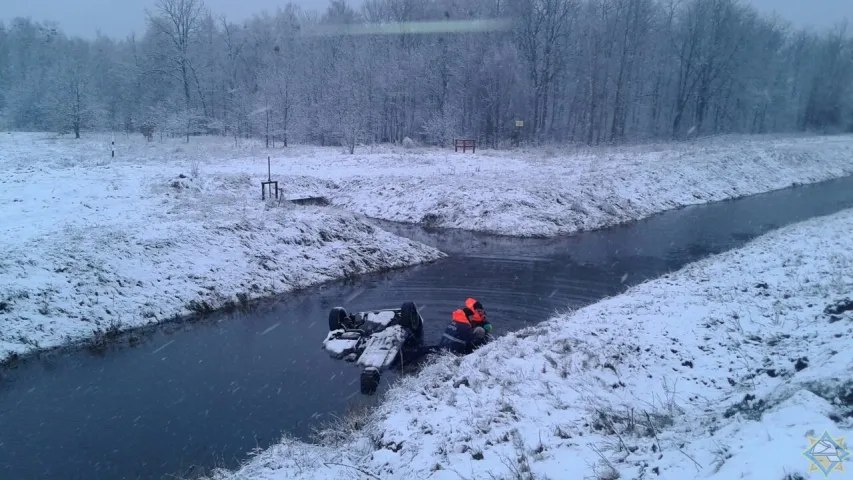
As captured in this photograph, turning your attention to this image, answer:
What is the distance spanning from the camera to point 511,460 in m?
6.09

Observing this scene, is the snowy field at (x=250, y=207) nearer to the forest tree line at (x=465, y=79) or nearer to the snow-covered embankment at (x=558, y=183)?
the snow-covered embankment at (x=558, y=183)

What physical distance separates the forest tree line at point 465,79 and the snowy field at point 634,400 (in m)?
39.4

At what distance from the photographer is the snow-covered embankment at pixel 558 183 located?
2736 centimetres

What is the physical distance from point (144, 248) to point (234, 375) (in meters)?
7.38

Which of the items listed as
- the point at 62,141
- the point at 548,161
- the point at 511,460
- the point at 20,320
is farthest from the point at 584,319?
the point at 62,141

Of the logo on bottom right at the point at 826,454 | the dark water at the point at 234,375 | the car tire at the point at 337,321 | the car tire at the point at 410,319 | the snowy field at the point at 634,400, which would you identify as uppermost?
the logo on bottom right at the point at 826,454

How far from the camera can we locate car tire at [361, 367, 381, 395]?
34.3ft

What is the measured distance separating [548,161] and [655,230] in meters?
14.1

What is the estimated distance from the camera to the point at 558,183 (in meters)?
30.3

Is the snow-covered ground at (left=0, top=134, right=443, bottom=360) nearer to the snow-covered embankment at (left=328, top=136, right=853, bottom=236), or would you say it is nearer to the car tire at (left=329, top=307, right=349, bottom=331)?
the car tire at (left=329, top=307, right=349, bottom=331)

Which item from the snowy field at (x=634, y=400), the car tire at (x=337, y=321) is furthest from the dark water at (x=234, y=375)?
the snowy field at (x=634, y=400)

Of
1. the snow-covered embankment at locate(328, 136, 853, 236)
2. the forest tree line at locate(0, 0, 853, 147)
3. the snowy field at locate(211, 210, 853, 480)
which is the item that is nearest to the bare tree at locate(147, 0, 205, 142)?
the forest tree line at locate(0, 0, 853, 147)

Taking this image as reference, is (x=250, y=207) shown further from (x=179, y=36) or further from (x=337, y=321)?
(x=179, y=36)

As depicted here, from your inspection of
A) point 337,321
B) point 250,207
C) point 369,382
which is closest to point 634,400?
point 369,382
